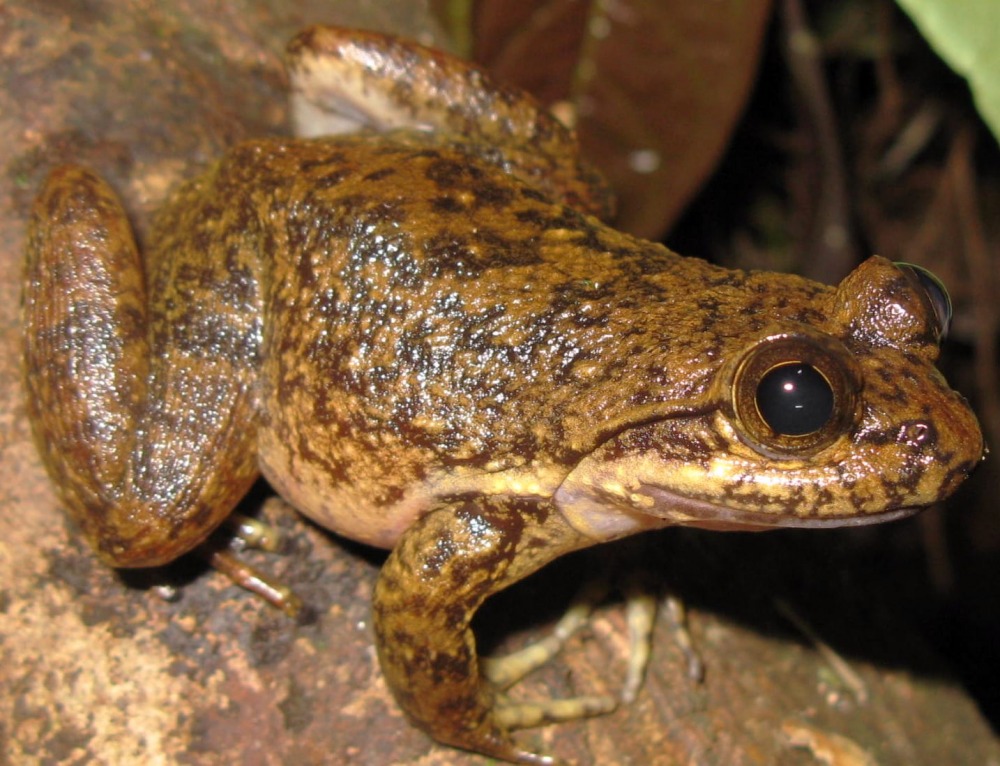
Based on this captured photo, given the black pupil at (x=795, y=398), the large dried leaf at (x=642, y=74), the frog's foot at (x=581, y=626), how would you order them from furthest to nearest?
the large dried leaf at (x=642, y=74)
the frog's foot at (x=581, y=626)
the black pupil at (x=795, y=398)

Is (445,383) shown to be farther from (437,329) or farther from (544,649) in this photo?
(544,649)

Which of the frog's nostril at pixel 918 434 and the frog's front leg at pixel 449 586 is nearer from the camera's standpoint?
the frog's nostril at pixel 918 434

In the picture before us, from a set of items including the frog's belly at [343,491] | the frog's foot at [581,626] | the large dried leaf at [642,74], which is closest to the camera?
the frog's belly at [343,491]

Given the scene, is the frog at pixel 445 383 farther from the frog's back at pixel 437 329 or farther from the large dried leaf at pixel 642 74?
the large dried leaf at pixel 642 74

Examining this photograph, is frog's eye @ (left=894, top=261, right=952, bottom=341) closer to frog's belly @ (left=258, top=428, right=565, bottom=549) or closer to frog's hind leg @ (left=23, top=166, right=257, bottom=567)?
frog's belly @ (left=258, top=428, right=565, bottom=549)

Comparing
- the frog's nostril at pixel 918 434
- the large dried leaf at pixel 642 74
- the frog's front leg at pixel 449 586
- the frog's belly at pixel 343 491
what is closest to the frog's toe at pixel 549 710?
the frog's front leg at pixel 449 586

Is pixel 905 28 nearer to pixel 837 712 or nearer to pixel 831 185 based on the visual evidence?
pixel 831 185

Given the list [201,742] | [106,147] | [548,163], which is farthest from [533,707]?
[106,147]

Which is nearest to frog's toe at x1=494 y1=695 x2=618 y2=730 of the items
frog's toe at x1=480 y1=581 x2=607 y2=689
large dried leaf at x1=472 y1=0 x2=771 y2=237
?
frog's toe at x1=480 y1=581 x2=607 y2=689
